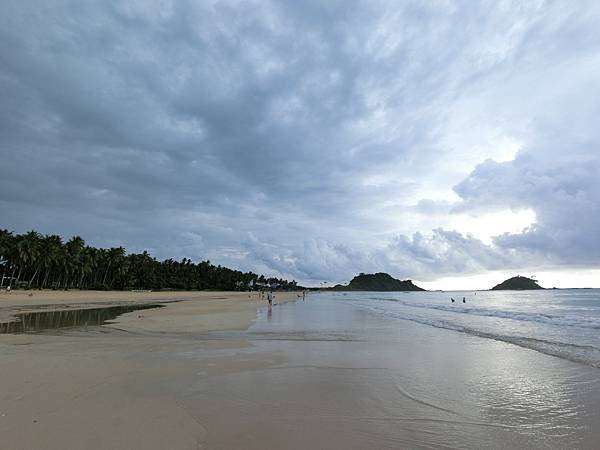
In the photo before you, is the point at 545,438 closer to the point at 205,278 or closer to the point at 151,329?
the point at 151,329

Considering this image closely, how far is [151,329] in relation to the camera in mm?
19734

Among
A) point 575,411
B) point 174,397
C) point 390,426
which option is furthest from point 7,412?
point 575,411

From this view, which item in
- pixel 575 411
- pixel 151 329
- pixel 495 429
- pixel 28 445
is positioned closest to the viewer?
pixel 28 445

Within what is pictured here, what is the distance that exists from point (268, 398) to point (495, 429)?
409 cm

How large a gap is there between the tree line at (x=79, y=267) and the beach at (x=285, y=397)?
2964 inches

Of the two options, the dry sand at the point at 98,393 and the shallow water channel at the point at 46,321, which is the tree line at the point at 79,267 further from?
the dry sand at the point at 98,393

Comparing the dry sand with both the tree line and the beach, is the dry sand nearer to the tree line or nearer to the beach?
the beach

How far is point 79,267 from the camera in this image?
86688 millimetres

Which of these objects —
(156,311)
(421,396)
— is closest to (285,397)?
(421,396)

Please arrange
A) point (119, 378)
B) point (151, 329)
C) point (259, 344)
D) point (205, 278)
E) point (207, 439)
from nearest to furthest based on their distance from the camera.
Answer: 1. point (207, 439)
2. point (119, 378)
3. point (259, 344)
4. point (151, 329)
5. point (205, 278)

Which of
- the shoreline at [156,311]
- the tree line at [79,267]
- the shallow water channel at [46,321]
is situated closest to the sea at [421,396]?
the shoreline at [156,311]

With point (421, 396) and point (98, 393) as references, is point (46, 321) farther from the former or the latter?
point (421, 396)

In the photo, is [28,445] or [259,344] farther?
[259,344]

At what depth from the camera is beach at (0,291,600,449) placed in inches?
219
